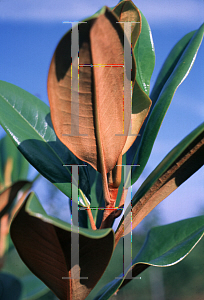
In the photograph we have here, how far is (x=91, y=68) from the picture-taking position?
0.21 metres

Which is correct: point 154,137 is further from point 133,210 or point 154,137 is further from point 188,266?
point 188,266

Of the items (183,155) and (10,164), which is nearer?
(183,155)

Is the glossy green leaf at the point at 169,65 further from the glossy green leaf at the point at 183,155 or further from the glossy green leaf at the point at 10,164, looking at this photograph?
the glossy green leaf at the point at 10,164

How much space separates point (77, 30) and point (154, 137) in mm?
168

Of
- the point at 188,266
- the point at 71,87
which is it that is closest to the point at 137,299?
the point at 188,266

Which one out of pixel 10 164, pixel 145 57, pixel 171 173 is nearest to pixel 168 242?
Answer: pixel 171 173

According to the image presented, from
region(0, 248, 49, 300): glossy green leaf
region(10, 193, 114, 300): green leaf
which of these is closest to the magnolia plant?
region(10, 193, 114, 300): green leaf

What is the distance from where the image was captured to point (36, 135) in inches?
14.5

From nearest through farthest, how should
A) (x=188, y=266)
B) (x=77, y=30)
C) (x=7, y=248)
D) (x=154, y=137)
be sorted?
(x=77, y=30)
(x=154, y=137)
(x=7, y=248)
(x=188, y=266)

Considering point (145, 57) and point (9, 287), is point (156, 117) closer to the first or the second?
point (145, 57)

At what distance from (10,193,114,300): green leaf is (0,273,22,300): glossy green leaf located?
Result: 29 centimetres

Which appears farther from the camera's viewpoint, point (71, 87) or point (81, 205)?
point (81, 205)

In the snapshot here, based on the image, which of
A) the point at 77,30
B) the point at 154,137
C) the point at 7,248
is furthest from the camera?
the point at 7,248

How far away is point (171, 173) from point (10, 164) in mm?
448
